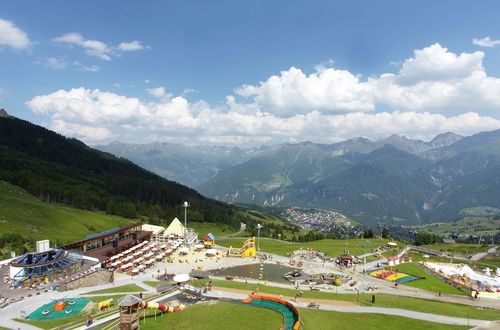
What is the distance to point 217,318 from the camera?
1598 inches

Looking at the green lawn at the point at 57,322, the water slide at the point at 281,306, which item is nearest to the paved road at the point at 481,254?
the water slide at the point at 281,306

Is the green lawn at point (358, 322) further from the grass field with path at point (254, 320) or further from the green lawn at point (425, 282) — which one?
the green lawn at point (425, 282)

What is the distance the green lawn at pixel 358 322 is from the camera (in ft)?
136

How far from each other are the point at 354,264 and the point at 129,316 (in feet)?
243

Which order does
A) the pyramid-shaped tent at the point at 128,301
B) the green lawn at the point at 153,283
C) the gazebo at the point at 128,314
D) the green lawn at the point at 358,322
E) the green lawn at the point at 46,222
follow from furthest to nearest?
the green lawn at the point at 46,222
the green lawn at the point at 153,283
the green lawn at the point at 358,322
the gazebo at the point at 128,314
the pyramid-shaped tent at the point at 128,301

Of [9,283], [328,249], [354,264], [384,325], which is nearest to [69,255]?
[9,283]

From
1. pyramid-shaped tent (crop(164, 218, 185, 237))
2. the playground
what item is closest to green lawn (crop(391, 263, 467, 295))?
the playground

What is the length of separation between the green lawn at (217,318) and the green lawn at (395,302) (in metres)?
14.7

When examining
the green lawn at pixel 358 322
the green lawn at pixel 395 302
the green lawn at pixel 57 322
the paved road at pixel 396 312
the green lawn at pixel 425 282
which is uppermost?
the green lawn at pixel 57 322

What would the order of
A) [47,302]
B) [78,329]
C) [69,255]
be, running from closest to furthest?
[78,329] → [47,302] → [69,255]

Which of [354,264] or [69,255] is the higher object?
[69,255]

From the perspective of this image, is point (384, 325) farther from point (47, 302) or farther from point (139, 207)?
point (139, 207)

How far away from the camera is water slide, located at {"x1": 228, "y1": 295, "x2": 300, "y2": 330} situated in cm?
4067

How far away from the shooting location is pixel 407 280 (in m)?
75.1
